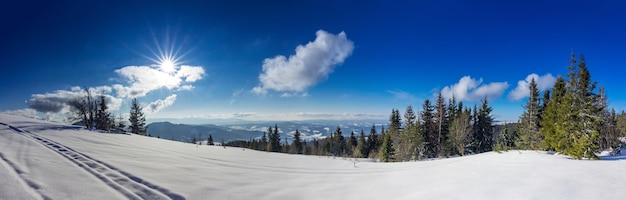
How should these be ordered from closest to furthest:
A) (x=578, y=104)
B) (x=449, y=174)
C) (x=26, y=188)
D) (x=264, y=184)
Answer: (x=26, y=188) → (x=264, y=184) → (x=449, y=174) → (x=578, y=104)

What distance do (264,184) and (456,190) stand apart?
3747mm

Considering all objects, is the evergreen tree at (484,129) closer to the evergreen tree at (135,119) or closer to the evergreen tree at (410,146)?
the evergreen tree at (410,146)

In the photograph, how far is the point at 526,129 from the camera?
1273 inches

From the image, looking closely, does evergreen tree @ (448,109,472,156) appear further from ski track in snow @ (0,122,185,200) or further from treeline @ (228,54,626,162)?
ski track in snow @ (0,122,185,200)

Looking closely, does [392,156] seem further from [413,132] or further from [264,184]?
[264,184]

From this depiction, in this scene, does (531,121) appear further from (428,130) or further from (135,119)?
(135,119)

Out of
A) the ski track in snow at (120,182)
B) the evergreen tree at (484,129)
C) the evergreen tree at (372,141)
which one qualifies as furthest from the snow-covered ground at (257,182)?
the evergreen tree at (372,141)

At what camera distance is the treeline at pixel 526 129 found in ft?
55.7

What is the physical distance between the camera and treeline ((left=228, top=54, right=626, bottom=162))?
17.0 m

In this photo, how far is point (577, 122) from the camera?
685 inches

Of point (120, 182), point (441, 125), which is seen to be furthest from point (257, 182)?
point (441, 125)

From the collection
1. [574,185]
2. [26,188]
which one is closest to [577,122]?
[574,185]

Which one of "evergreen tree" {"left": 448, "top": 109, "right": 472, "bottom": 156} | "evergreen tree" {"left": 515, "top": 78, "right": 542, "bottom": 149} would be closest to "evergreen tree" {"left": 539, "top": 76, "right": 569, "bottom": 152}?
"evergreen tree" {"left": 515, "top": 78, "right": 542, "bottom": 149}

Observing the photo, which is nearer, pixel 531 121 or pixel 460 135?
pixel 531 121
